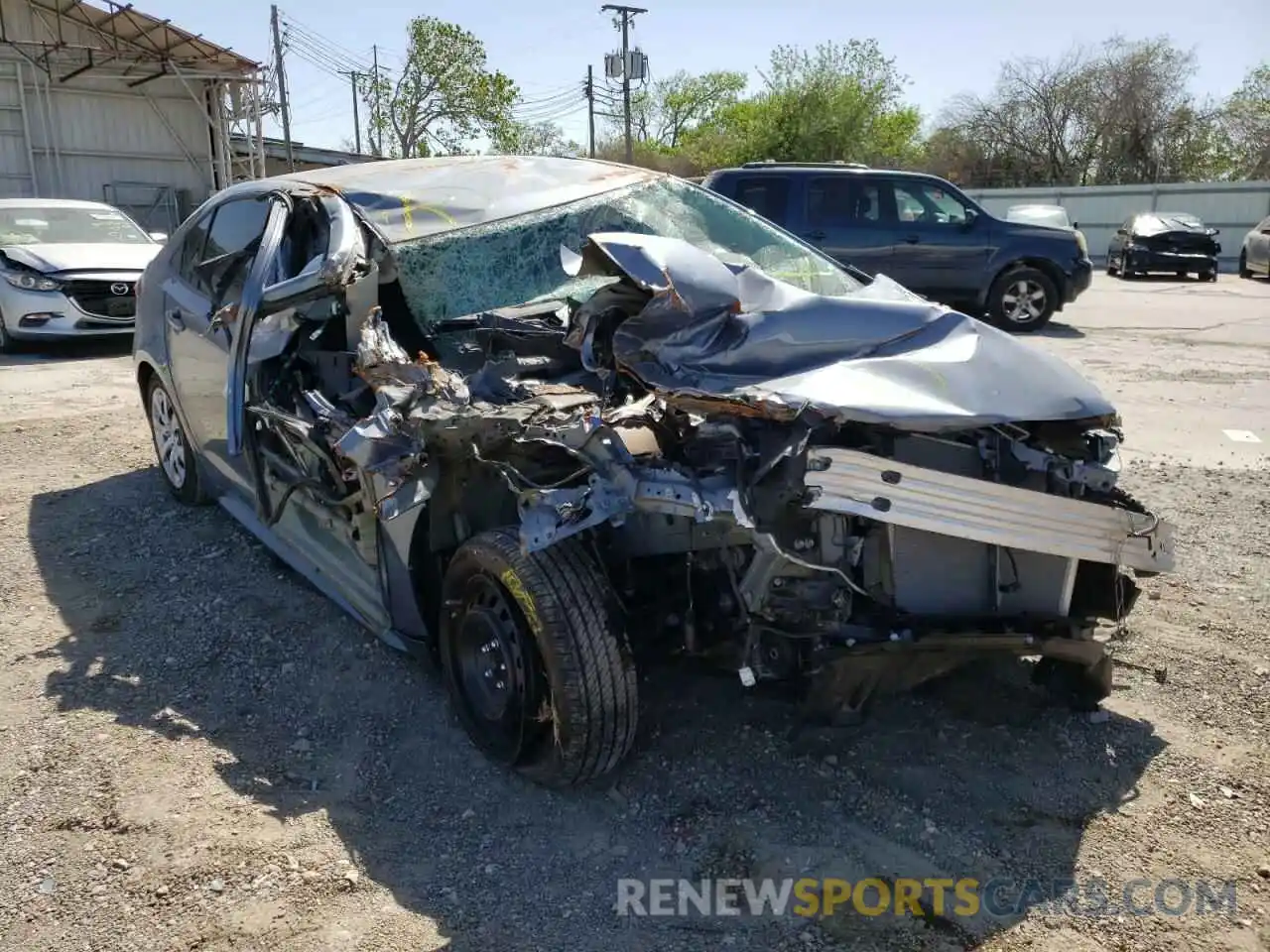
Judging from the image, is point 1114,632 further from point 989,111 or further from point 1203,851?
point 989,111

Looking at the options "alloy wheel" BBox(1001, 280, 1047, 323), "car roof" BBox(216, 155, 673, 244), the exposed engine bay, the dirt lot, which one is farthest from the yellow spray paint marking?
"alloy wheel" BBox(1001, 280, 1047, 323)

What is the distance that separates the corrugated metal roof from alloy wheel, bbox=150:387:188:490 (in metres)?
18.8

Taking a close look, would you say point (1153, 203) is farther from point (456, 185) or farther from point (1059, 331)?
point (456, 185)

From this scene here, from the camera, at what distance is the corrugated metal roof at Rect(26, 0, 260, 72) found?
20.8 meters

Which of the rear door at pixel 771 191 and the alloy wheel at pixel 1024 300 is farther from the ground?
the rear door at pixel 771 191

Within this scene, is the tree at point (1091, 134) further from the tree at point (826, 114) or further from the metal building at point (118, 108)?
the metal building at point (118, 108)

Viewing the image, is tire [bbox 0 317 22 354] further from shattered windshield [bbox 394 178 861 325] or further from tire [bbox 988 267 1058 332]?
tire [bbox 988 267 1058 332]

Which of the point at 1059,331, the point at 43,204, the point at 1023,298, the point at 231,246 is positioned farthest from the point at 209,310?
the point at 1059,331

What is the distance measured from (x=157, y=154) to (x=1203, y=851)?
25.5 meters

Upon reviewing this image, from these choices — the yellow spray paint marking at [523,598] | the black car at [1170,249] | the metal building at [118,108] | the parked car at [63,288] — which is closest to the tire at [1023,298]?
the parked car at [63,288]

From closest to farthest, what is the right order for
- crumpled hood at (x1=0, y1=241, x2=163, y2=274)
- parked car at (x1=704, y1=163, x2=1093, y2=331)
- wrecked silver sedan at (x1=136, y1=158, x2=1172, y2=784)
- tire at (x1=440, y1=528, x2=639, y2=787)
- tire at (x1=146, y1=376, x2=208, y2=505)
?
wrecked silver sedan at (x1=136, y1=158, x2=1172, y2=784) → tire at (x1=440, y1=528, x2=639, y2=787) → tire at (x1=146, y1=376, x2=208, y2=505) → crumpled hood at (x1=0, y1=241, x2=163, y2=274) → parked car at (x1=704, y1=163, x2=1093, y2=331)

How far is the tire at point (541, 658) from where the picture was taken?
2709 mm

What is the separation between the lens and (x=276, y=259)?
12.5 ft

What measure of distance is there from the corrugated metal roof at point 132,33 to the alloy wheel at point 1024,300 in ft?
57.9
